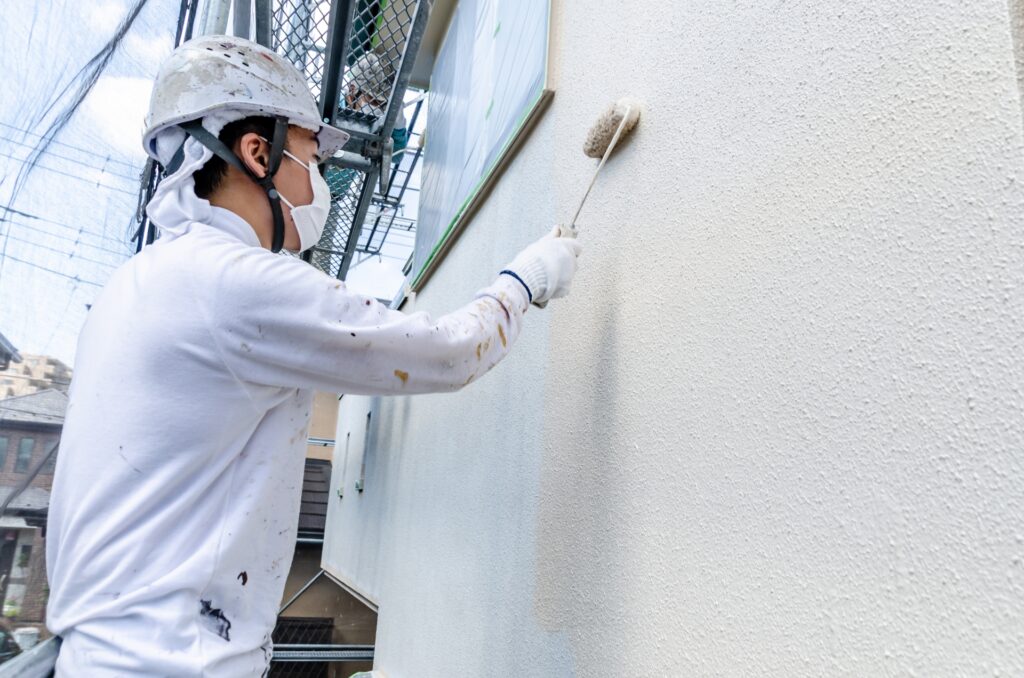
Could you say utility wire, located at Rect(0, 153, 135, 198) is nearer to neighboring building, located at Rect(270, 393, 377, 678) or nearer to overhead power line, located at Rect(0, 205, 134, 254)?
overhead power line, located at Rect(0, 205, 134, 254)

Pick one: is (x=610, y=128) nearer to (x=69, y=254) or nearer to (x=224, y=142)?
(x=224, y=142)

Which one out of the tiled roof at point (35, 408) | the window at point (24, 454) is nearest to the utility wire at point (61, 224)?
the tiled roof at point (35, 408)

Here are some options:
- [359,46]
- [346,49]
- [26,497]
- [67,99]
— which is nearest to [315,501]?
[359,46]

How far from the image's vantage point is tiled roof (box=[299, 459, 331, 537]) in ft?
25.6

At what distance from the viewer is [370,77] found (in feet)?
10.3

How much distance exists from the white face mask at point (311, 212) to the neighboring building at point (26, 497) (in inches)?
26.9

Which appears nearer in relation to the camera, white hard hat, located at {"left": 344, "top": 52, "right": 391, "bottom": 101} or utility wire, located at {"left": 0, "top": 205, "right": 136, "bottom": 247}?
utility wire, located at {"left": 0, "top": 205, "right": 136, "bottom": 247}

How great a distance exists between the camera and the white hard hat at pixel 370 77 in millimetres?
3035

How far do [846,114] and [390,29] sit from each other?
256 cm

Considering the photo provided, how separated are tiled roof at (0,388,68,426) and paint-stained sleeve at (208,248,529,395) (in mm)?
743

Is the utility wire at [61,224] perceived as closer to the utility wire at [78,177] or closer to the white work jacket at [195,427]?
the utility wire at [78,177]

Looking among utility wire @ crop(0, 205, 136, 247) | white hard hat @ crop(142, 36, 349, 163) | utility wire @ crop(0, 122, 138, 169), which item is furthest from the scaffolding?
white hard hat @ crop(142, 36, 349, 163)

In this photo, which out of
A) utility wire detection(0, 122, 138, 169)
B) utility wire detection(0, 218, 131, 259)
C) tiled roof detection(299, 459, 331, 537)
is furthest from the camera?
tiled roof detection(299, 459, 331, 537)

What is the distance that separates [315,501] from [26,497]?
7.02 m
